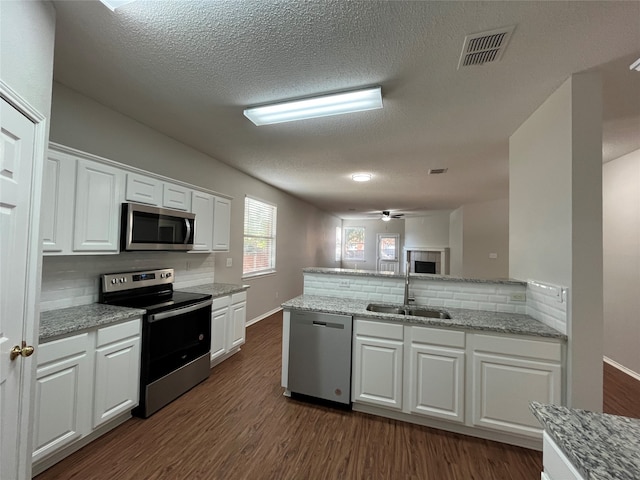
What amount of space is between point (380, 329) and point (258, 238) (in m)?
3.42

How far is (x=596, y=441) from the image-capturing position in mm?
751

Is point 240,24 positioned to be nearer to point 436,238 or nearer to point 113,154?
point 113,154

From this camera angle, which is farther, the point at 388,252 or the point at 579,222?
the point at 388,252

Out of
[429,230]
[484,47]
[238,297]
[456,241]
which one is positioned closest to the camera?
[484,47]

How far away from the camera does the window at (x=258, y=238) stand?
4.73 metres

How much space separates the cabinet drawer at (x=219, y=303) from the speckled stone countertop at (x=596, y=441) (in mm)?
2789

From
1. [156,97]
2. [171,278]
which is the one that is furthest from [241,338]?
[156,97]

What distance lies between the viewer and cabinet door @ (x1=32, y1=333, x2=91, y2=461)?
158 cm

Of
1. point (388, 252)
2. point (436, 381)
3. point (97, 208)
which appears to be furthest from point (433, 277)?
point (388, 252)

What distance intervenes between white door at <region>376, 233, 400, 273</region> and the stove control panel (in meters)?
8.51

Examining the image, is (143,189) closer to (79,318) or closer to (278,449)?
(79,318)

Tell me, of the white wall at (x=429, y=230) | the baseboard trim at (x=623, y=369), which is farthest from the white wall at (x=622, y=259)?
the white wall at (x=429, y=230)

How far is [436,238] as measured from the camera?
8828 mm

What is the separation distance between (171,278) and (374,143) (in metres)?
2.79
